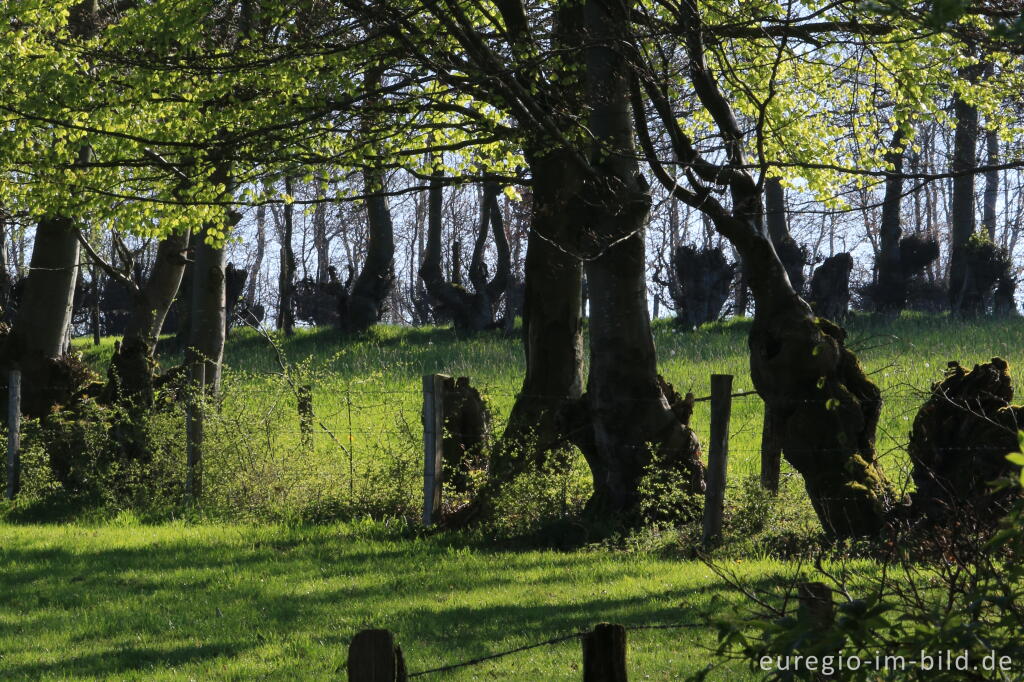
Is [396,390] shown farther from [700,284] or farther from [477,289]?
[700,284]

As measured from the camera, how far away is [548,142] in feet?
33.2

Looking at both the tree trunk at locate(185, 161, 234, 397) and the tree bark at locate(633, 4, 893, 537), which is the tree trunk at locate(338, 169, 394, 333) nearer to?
the tree trunk at locate(185, 161, 234, 397)

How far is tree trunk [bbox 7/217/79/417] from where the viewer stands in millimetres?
15219

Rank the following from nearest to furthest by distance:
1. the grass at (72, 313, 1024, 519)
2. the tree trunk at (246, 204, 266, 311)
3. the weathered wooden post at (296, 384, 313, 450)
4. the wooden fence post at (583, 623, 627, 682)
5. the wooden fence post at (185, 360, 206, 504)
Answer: the wooden fence post at (583, 623, 627, 682) < the grass at (72, 313, 1024, 519) < the wooden fence post at (185, 360, 206, 504) < the weathered wooden post at (296, 384, 313, 450) < the tree trunk at (246, 204, 266, 311)

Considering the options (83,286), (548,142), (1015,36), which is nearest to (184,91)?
(548,142)

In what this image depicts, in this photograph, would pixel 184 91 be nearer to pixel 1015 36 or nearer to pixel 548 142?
pixel 548 142

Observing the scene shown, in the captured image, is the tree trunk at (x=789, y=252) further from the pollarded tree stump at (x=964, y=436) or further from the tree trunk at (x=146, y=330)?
the pollarded tree stump at (x=964, y=436)

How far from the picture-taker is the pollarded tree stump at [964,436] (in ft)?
28.0

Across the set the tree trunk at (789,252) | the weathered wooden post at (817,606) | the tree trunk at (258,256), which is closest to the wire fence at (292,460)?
the weathered wooden post at (817,606)

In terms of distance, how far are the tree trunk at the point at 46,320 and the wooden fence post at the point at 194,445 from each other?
152 inches

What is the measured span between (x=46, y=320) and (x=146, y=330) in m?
1.35

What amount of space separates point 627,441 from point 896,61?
5097mm

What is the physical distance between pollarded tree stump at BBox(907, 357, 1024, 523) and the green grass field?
533 millimetres

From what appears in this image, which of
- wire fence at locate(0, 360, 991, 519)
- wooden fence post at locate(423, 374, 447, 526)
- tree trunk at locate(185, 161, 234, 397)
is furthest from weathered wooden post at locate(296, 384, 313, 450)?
wooden fence post at locate(423, 374, 447, 526)
